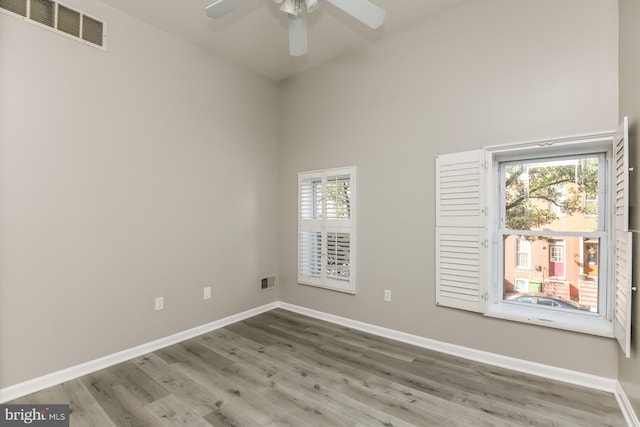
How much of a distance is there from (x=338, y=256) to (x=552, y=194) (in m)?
Answer: 2.16

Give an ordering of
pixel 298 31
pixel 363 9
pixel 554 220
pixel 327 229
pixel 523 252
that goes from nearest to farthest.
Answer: pixel 363 9, pixel 298 31, pixel 554 220, pixel 523 252, pixel 327 229

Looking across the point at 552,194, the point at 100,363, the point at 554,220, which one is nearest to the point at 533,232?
the point at 554,220

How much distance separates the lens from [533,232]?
8.66 ft

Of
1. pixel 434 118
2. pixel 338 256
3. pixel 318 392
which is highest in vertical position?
pixel 434 118

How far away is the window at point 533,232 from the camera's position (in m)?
2.38

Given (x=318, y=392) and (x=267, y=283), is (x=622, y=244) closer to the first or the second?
(x=318, y=392)

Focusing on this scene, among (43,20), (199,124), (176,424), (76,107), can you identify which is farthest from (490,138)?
(43,20)

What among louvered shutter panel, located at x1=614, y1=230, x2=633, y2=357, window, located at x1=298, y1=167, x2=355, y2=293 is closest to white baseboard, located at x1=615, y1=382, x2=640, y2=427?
louvered shutter panel, located at x1=614, y1=230, x2=633, y2=357

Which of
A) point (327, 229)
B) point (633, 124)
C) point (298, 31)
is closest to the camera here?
point (633, 124)

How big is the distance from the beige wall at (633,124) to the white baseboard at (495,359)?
0.20 m

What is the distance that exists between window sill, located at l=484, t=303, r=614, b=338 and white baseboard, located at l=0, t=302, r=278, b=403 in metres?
2.84

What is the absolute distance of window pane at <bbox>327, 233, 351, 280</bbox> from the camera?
3.59 meters

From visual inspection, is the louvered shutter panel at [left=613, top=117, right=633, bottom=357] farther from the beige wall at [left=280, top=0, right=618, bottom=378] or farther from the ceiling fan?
the ceiling fan

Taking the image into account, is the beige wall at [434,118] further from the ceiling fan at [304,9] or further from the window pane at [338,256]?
the ceiling fan at [304,9]
